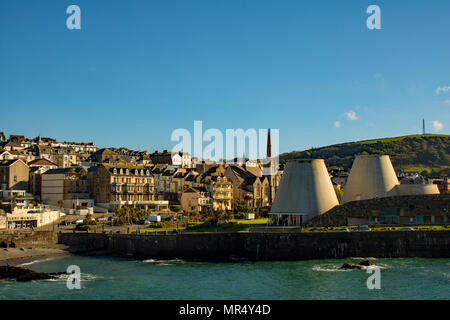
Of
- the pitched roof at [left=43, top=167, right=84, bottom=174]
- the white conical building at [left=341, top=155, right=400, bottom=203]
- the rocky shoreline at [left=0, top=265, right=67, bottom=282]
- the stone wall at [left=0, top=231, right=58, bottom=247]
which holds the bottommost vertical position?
the rocky shoreline at [left=0, top=265, right=67, bottom=282]

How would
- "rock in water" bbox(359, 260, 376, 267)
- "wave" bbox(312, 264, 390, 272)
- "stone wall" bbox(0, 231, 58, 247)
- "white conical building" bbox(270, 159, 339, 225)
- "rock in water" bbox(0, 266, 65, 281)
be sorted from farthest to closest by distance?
"white conical building" bbox(270, 159, 339, 225)
"stone wall" bbox(0, 231, 58, 247)
"rock in water" bbox(359, 260, 376, 267)
"wave" bbox(312, 264, 390, 272)
"rock in water" bbox(0, 266, 65, 281)

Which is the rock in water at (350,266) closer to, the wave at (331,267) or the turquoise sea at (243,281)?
the wave at (331,267)

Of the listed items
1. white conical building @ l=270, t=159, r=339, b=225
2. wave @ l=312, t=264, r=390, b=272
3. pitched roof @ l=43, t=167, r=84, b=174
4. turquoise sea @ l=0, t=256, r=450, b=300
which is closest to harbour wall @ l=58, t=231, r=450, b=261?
turquoise sea @ l=0, t=256, r=450, b=300

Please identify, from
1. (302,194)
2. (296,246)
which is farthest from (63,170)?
(296,246)

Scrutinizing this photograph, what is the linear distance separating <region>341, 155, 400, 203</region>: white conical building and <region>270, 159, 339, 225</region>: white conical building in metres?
3.43

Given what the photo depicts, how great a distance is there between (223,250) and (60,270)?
15281 millimetres

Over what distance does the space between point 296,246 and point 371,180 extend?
19661 mm

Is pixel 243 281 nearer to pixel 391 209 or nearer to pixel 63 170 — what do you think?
pixel 391 209

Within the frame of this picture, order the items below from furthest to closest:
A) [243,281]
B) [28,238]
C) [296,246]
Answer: [28,238], [296,246], [243,281]

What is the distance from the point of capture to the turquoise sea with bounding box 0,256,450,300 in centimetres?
3303

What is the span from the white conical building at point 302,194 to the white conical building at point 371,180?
135 inches

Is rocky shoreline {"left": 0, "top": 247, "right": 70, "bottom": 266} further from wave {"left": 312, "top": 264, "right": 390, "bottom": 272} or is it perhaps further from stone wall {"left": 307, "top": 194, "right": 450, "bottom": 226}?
stone wall {"left": 307, "top": 194, "right": 450, "bottom": 226}

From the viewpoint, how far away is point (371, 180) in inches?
2532

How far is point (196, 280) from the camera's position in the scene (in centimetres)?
3894
